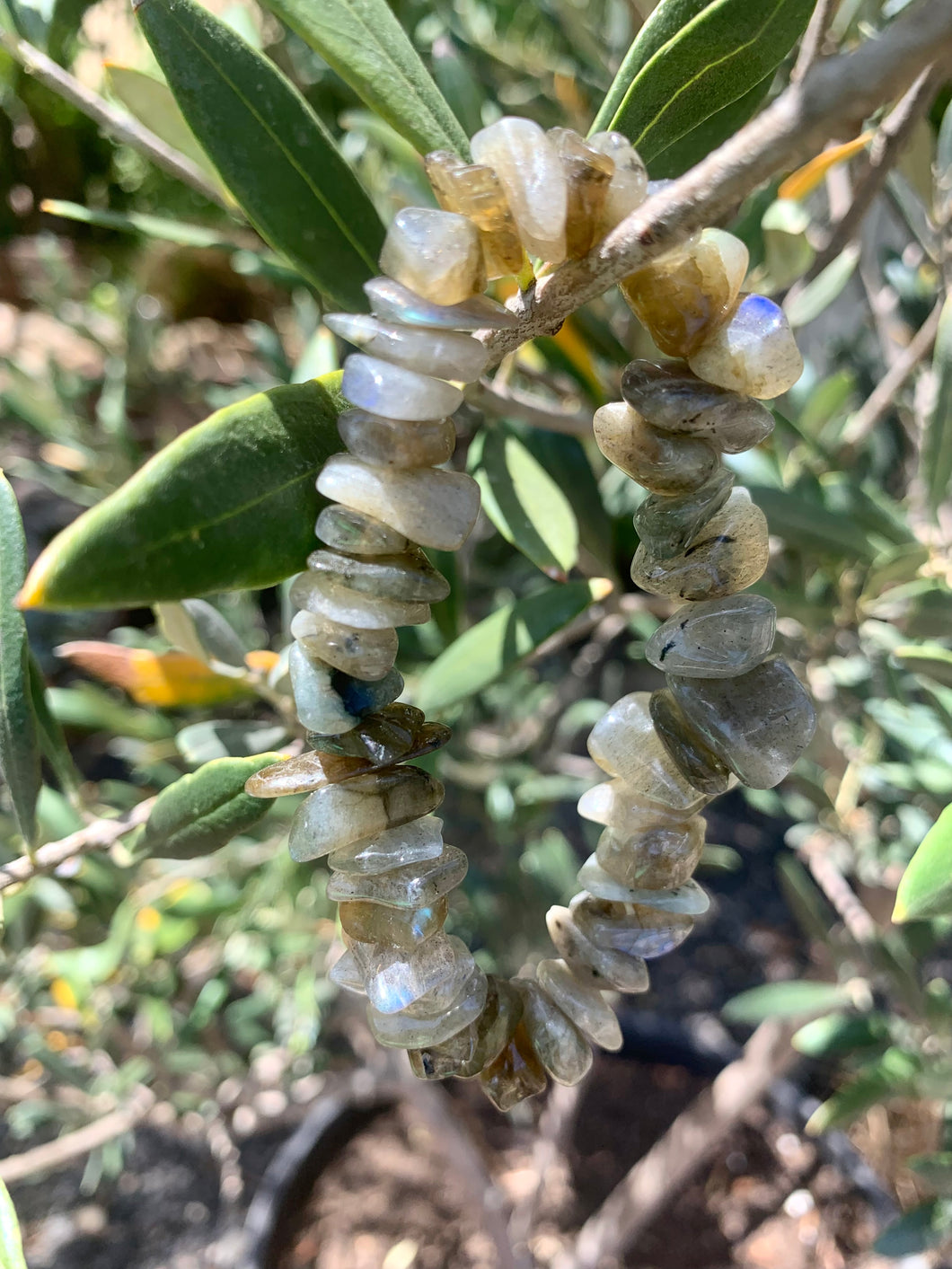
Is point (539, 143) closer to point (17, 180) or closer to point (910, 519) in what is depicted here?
point (910, 519)

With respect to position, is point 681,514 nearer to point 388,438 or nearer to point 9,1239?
point 388,438

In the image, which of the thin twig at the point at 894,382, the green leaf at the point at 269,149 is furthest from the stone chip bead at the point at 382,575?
the thin twig at the point at 894,382

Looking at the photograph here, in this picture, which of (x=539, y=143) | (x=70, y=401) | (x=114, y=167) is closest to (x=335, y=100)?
(x=70, y=401)

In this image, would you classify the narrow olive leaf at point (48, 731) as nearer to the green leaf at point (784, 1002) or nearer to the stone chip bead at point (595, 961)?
the stone chip bead at point (595, 961)

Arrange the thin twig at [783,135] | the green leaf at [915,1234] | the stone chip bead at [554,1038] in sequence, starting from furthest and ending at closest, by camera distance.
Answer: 1. the green leaf at [915,1234]
2. the stone chip bead at [554,1038]
3. the thin twig at [783,135]

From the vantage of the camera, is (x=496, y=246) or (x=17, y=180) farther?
(x=17, y=180)
